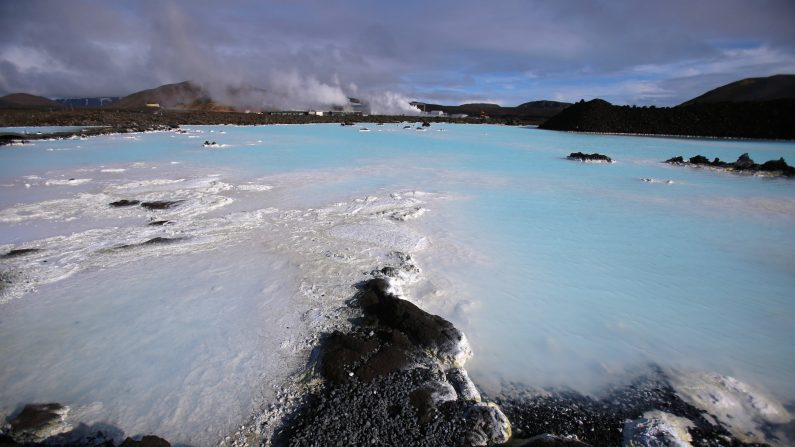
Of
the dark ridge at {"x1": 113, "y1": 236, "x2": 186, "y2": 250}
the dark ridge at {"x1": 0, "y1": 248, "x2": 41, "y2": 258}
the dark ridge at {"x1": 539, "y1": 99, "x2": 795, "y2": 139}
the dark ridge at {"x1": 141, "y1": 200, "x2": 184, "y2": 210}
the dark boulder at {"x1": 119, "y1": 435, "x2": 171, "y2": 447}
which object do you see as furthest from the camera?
the dark ridge at {"x1": 539, "y1": 99, "x2": 795, "y2": 139}

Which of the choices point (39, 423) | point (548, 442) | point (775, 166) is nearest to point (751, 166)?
point (775, 166)

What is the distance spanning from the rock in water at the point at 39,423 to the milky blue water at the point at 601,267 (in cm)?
259

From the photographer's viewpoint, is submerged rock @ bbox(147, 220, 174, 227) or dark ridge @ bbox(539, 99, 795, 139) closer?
submerged rock @ bbox(147, 220, 174, 227)

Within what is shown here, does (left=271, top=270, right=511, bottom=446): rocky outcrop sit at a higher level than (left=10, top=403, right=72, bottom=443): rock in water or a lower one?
higher

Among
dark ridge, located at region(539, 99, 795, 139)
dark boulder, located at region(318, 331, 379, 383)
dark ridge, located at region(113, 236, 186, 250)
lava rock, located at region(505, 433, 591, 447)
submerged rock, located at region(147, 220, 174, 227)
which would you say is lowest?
dark boulder, located at region(318, 331, 379, 383)

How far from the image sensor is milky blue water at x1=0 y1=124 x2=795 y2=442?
118 inches

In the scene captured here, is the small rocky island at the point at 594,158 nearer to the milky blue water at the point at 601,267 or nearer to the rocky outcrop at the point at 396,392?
the milky blue water at the point at 601,267

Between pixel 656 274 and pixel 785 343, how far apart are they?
134 centimetres

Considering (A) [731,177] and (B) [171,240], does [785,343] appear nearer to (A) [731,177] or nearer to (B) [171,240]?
(B) [171,240]

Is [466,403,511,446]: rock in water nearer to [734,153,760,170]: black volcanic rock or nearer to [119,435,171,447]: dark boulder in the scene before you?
[119,435,171,447]: dark boulder

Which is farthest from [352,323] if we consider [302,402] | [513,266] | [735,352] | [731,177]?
[731,177]

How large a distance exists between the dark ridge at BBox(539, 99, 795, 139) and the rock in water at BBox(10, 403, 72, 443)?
3621 centimetres

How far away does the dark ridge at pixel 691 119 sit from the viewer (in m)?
26.1

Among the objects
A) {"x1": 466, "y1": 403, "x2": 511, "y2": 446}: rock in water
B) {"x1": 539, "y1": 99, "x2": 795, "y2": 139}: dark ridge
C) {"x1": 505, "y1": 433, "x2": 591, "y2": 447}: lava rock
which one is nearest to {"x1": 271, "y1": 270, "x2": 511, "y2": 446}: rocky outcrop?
{"x1": 466, "y1": 403, "x2": 511, "y2": 446}: rock in water
